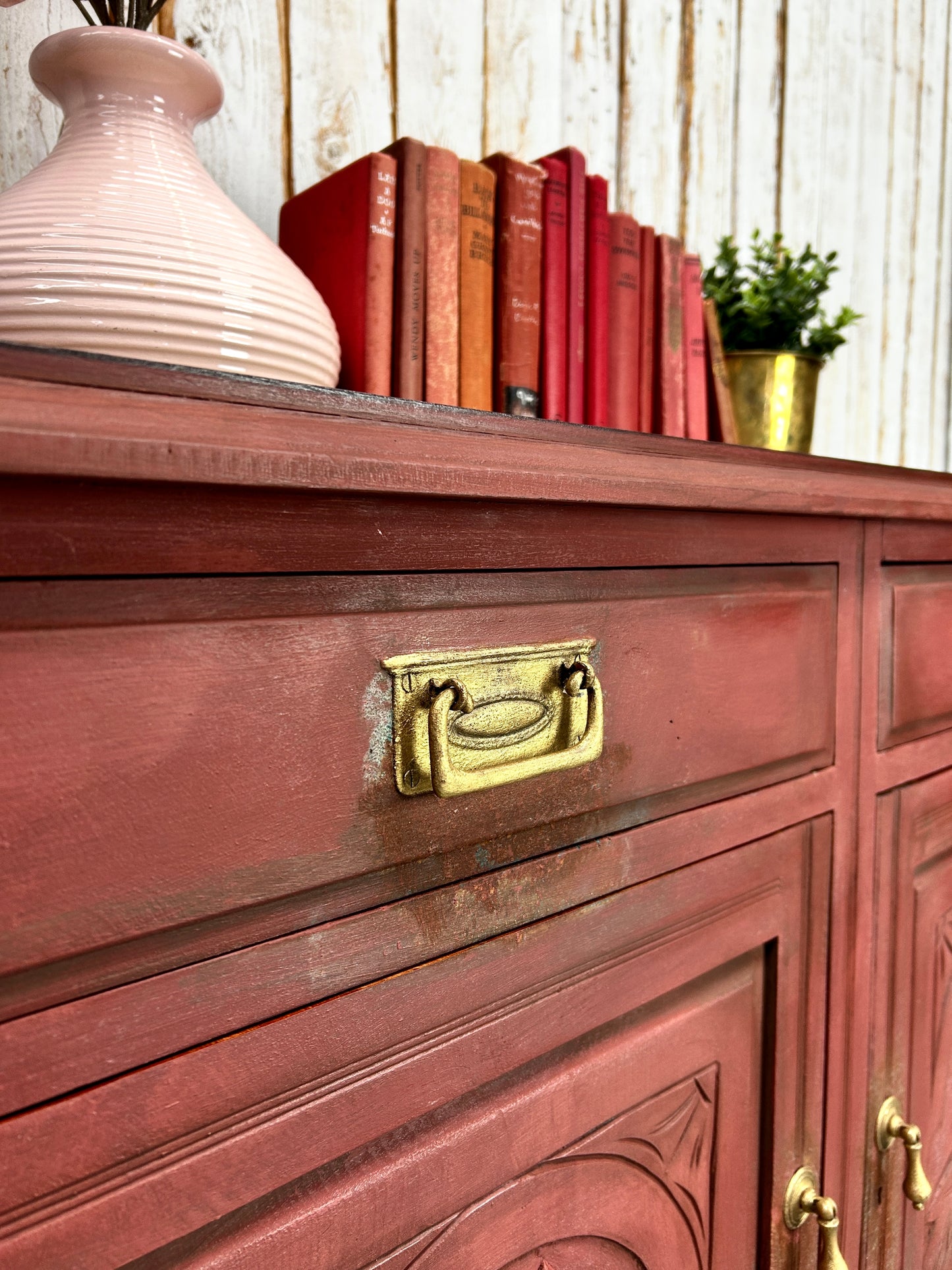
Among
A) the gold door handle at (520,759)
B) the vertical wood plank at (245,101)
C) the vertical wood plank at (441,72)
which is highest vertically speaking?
the vertical wood plank at (441,72)

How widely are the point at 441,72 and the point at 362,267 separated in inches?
18.2

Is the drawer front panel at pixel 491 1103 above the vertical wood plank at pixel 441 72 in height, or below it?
below

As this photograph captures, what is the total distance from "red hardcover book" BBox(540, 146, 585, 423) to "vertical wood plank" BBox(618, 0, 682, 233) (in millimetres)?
454

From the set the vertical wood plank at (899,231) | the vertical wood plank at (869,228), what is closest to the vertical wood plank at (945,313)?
the vertical wood plank at (899,231)

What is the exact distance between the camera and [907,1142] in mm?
665

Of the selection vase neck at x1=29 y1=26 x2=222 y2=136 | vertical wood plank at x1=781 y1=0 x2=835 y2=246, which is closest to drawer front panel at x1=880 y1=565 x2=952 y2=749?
vase neck at x1=29 y1=26 x2=222 y2=136

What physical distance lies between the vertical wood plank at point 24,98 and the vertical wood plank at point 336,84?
0.21 meters

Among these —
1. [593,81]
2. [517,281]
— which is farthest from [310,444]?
[593,81]

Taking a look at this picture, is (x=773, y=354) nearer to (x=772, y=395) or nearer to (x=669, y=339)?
(x=772, y=395)

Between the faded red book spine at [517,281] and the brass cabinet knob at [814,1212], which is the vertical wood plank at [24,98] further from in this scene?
the brass cabinet knob at [814,1212]

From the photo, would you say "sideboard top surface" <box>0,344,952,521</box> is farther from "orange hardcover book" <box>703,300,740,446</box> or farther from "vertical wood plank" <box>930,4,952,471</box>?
"vertical wood plank" <box>930,4,952,471</box>

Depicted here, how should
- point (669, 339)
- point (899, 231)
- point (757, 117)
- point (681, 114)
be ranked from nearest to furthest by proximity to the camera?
1. point (669, 339)
2. point (681, 114)
3. point (757, 117)
4. point (899, 231)

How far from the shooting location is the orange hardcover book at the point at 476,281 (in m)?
0.65

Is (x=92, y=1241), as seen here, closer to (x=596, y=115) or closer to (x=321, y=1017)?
(x=321, y=1017)
